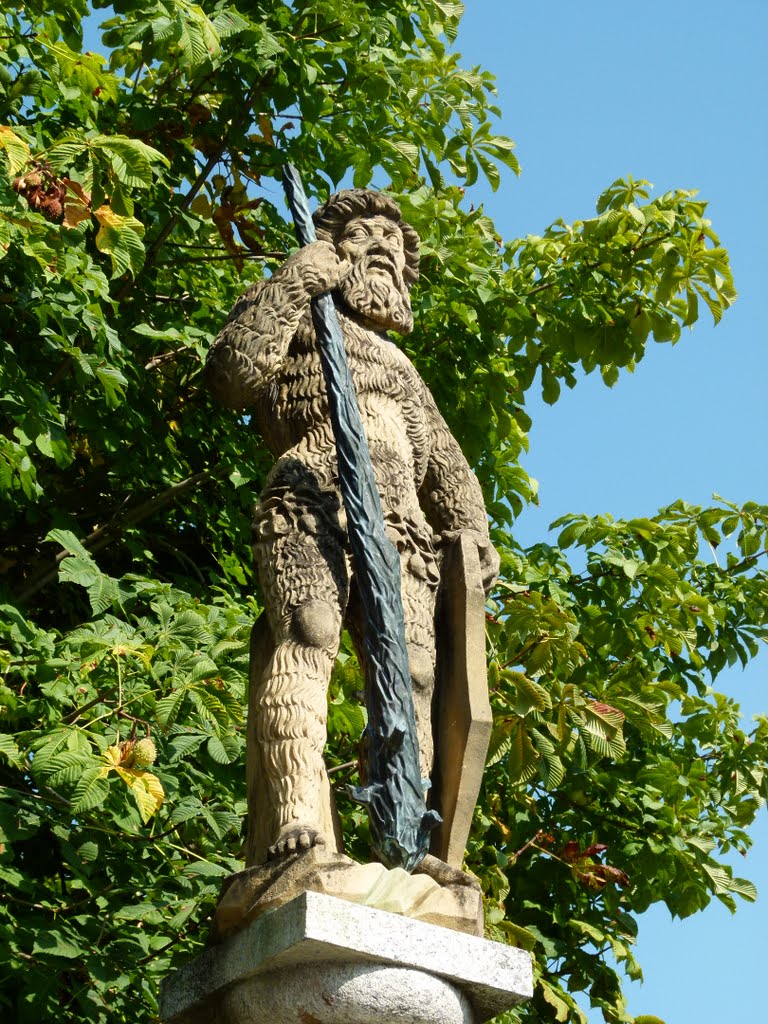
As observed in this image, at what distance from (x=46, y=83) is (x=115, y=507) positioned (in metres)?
2.00

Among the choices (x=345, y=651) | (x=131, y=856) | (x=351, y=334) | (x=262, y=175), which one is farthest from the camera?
(x=262, y=175)

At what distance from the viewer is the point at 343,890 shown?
12.3 ft

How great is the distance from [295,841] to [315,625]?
62cm

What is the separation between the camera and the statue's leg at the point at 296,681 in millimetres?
4070

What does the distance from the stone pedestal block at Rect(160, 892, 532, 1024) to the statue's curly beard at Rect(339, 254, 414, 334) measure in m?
1.95

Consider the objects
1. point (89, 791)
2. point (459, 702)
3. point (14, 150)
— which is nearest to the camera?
point (459, 702)

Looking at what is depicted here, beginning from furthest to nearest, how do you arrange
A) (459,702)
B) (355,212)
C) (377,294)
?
1. (355,212)
2. (377,294)
3. (459,702)

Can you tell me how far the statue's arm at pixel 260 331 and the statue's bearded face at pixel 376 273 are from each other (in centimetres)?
22

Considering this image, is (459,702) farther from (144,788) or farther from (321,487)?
(144,788)

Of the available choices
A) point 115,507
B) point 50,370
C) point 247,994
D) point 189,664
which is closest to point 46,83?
point 50,370

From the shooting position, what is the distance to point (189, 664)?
19.9ft

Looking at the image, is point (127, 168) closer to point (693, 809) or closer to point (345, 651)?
point (345, 651)

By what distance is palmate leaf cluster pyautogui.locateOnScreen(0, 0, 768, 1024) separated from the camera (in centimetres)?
606

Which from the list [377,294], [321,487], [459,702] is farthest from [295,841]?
[377,294]
